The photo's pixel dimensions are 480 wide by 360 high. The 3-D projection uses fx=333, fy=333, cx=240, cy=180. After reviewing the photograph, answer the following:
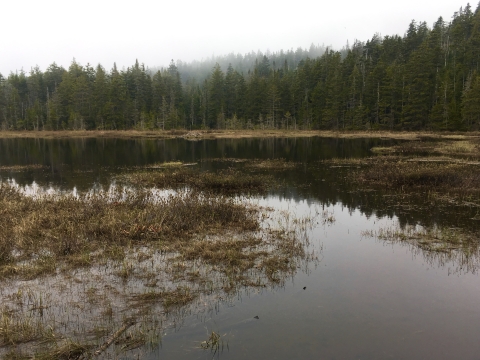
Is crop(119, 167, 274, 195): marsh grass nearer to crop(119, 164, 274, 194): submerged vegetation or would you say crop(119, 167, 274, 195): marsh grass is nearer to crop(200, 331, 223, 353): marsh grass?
crop(119, 164, 274, 194): submerged vegetation

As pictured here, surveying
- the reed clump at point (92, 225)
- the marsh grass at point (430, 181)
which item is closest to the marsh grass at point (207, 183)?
the reed clump at point (92, 225)

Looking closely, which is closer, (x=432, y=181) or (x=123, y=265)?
(x=123, y=265)

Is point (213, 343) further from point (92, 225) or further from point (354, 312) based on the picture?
point (92, 225)

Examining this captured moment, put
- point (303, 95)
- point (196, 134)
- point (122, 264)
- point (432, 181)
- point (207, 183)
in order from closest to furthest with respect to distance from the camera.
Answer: point (122, 264)
point (432, 181)
point (207, 183)
point (196, 134)
point (303, 95)

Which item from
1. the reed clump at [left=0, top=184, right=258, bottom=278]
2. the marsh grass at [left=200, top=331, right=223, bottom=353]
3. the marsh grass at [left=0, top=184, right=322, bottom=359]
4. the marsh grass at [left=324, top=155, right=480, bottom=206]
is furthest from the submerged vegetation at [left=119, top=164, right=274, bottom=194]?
the marsh grass at [left=200, top=331, right=223, bottom=353]

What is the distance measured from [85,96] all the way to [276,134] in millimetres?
56063

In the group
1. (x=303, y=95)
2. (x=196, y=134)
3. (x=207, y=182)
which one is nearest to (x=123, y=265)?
(x=207, y=182)

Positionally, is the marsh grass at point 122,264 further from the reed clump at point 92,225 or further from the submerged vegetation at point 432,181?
the submerged vegetation at point 432,181

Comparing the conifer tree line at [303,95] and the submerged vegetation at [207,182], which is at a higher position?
the conifer tree line at [303,95]

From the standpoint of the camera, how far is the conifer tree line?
6919cm

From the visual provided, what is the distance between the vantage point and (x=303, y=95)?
94.2m

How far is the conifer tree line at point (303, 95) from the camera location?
69.2 metres

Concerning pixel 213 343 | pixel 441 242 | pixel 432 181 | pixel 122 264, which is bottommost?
pixel 213 343

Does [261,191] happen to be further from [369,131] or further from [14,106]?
[14,106]
